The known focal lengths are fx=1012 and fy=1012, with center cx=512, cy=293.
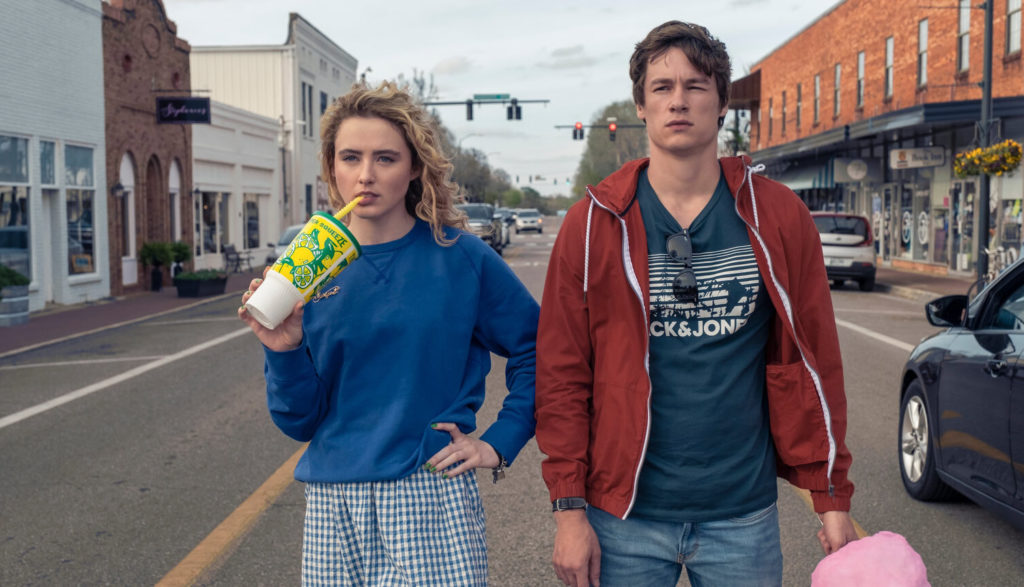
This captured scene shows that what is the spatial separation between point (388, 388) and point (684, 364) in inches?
28.0

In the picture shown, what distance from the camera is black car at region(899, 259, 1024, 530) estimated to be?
4.50 meters

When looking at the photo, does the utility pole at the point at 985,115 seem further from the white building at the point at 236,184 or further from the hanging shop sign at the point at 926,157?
the white building at the point at 236,184

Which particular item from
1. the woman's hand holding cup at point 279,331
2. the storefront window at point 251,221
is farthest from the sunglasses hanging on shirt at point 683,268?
the storefront window at point 251,221

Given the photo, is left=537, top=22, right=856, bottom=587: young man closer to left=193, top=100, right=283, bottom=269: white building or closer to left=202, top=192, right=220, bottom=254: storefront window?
left=193, top=100, right=283, bottom=269: white building

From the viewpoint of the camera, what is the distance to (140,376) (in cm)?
1087

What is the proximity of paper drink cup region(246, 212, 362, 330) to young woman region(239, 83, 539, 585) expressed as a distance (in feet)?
0.26

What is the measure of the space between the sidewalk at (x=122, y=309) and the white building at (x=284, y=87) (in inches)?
627

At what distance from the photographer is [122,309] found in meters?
19.9

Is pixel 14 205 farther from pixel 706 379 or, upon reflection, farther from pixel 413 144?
pixel 706 379

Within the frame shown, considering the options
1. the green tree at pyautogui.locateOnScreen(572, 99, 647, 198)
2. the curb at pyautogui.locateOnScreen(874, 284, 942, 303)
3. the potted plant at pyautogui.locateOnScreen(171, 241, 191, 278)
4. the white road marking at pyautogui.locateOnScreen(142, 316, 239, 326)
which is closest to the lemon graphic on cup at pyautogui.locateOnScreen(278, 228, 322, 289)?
the white road marking at pyautogui.locateOnScreen(142, 316, 239, 326)

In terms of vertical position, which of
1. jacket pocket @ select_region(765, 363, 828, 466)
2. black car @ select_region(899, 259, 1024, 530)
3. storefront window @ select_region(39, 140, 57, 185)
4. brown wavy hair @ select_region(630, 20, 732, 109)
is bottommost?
black car @ select_region(899, 259, 1024, 530)

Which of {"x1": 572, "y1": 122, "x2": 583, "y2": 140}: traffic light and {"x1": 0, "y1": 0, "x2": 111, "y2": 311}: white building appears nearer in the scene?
{"x1": 0, "y1": 0, "x2": 111, "y2": 311}: white building

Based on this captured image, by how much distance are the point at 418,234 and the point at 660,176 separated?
64cm

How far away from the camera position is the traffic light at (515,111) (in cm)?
4234
